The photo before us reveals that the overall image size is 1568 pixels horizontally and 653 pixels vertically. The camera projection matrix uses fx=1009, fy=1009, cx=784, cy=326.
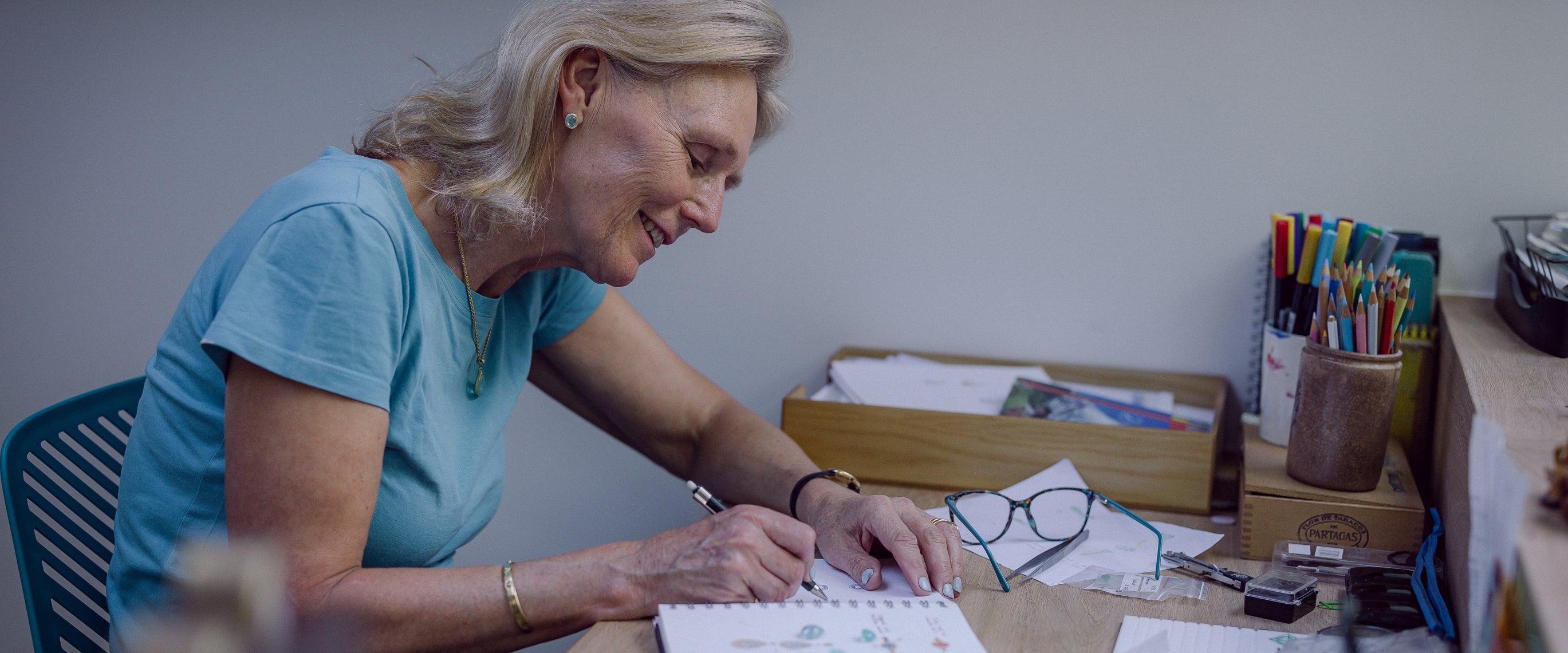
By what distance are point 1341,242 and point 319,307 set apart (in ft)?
3.18

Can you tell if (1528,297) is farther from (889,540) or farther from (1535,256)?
(889,540)

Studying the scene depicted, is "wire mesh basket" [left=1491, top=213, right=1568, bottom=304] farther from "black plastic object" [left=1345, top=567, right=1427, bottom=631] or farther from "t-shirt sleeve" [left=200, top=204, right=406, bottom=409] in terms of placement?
"t-shirt sleeve" [left=200, top=204, right=406, bottom=409]

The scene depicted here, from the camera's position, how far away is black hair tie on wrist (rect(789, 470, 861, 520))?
1048mm

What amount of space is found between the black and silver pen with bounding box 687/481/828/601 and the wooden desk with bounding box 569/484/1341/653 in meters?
0.12

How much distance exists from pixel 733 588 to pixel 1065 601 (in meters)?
0.29

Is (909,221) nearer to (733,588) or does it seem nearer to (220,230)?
(733,588)

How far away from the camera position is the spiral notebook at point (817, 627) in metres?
0.71

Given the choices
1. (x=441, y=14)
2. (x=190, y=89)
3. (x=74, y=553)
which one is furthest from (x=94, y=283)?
(x=74, y=553)

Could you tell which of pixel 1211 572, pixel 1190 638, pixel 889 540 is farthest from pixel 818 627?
pixel 1211 572

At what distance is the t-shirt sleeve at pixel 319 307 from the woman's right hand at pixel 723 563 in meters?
0.25

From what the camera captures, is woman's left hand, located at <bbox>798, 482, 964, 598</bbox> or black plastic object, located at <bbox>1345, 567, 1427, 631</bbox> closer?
black plastic object, located at <bbox>1345, 567, 1427, 631</bbox>

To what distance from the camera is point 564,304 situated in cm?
117

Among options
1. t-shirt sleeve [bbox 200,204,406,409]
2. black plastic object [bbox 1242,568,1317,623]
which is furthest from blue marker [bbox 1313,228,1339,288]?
t-shirt sleeve [bbox 200,204,406,409]

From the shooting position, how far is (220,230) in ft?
5.55
